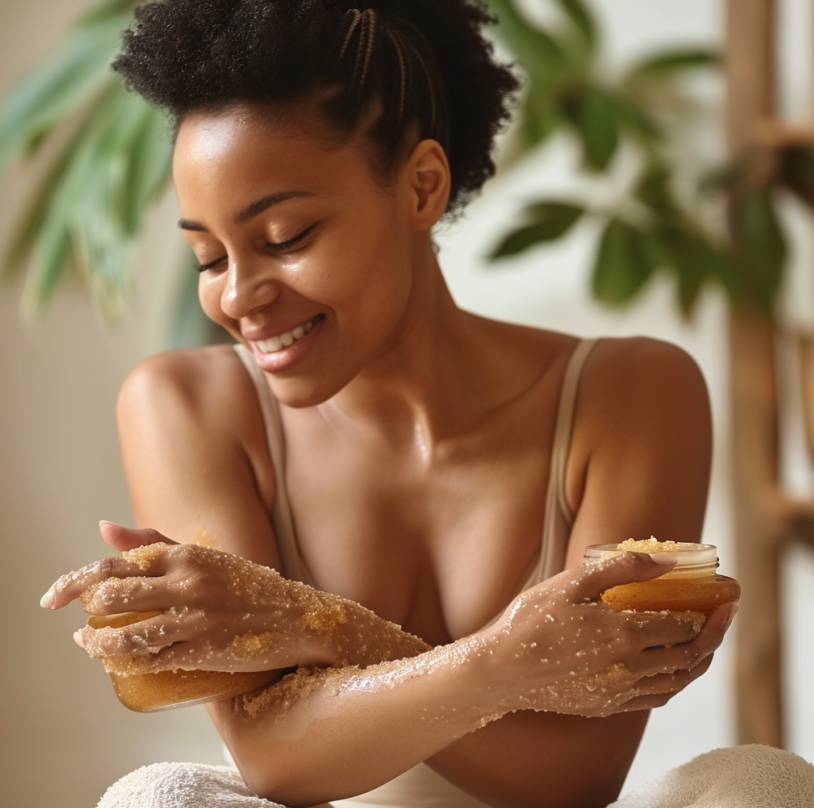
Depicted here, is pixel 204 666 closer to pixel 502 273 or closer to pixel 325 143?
pixel 325 143

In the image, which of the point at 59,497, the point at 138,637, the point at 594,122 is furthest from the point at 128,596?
the point at 594,122

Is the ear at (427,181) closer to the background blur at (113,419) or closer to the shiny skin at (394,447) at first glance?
the shiny skin at (394,447)

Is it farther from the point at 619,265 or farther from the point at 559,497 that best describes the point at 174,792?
the point at 619,265

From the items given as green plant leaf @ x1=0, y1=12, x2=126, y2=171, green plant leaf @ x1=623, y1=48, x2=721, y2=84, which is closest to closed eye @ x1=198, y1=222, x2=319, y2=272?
green plant leaf @ x1=0, y1=12, x2=126, y2=171

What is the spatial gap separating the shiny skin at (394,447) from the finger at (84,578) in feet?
0.17

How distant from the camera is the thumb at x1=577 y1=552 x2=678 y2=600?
0.71 metres

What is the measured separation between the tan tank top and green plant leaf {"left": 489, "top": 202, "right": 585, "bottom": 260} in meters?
0.86

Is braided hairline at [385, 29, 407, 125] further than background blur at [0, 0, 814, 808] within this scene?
No

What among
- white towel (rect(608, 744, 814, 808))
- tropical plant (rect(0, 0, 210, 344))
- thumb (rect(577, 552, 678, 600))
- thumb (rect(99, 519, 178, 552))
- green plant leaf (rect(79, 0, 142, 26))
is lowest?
white towel (rect(608, 744, 814, 808))

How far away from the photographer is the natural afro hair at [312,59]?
874 millimetres

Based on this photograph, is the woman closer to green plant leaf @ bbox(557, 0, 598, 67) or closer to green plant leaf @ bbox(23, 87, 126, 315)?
green plant leaf @ bbox(23, 87, 126, 315)

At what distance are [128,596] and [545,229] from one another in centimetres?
136

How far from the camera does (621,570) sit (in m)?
0.71

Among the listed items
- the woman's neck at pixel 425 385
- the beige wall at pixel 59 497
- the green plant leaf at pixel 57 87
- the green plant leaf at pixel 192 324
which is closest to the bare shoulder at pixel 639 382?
the woman's neck at pixel 425 385
